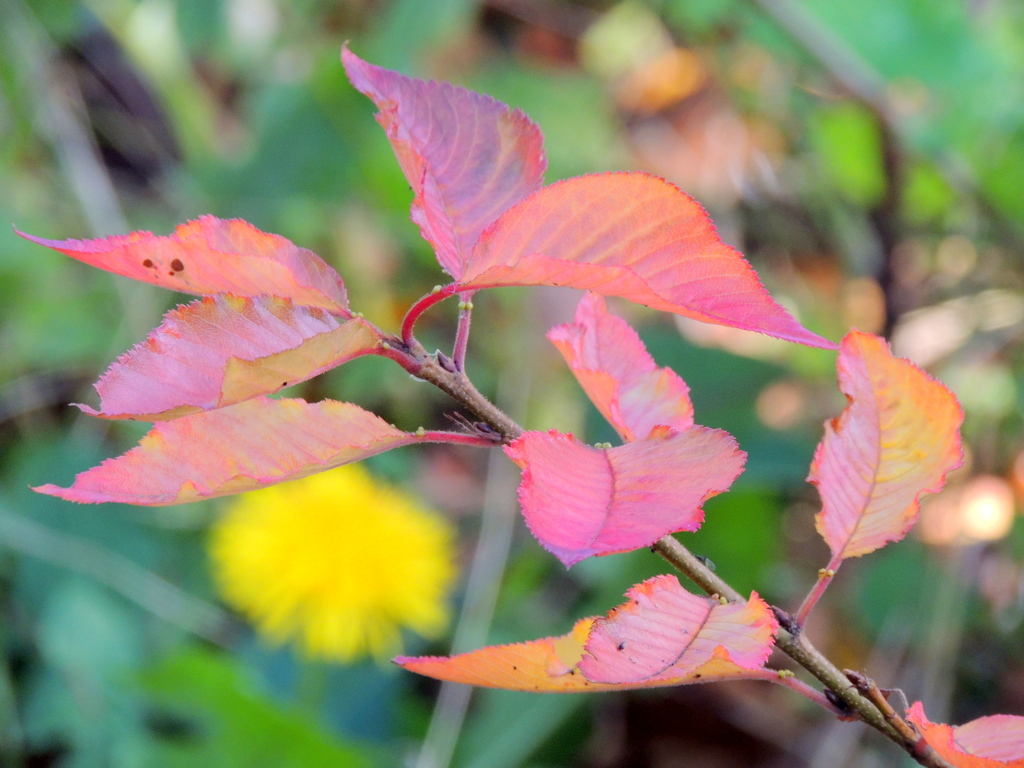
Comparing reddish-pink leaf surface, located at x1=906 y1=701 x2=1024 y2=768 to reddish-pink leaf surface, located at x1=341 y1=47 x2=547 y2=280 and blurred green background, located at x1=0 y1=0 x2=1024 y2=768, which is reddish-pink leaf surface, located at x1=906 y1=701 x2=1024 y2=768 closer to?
reddish-pink leaf surface, located at x1=341 y1=47 x2=547 y2=280

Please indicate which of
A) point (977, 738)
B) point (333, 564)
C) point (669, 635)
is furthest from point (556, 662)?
point (333, 564)

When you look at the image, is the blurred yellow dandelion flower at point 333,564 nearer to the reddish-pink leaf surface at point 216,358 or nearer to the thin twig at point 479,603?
the thin twig at point 479,603

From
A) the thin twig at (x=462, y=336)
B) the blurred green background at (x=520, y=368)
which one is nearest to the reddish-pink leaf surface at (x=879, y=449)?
the thin twig at (x=462, y=336)

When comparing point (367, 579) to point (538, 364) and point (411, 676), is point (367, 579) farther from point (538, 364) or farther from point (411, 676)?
point (538, 364)

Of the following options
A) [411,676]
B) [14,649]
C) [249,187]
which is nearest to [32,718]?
[14,649]

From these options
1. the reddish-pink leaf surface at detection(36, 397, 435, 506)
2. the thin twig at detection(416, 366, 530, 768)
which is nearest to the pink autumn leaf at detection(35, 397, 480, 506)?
the reddish-pink leaf surface at detection(36, 397, 435, 506)
